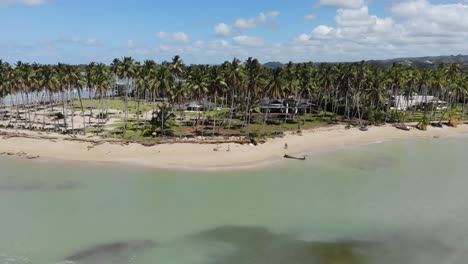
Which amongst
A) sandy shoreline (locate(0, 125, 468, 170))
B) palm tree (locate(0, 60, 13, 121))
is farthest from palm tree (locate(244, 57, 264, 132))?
palm tree (locate(0, 60, 13, 121))

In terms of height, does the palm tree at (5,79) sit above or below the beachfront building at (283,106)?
above

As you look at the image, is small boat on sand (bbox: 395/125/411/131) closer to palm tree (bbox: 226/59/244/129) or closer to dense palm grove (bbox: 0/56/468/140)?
dense palm grove (bbox: 0/56/468/140)

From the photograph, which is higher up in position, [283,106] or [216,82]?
[216,82]

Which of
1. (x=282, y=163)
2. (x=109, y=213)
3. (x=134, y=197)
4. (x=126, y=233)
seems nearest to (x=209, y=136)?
(x=282, y=163)

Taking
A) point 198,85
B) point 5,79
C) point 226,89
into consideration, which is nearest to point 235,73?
point 226,89

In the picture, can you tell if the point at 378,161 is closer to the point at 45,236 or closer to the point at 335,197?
the point at 335,197

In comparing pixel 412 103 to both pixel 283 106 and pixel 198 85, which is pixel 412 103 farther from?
pixel 198 85

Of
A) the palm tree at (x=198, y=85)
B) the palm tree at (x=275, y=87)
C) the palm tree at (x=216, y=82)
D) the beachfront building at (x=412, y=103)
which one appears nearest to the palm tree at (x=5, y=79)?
the palm tree at (x=198, y=85)

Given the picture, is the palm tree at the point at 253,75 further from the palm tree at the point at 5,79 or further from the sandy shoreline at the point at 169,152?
the palm tree at the point at 5,79
